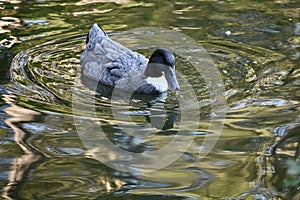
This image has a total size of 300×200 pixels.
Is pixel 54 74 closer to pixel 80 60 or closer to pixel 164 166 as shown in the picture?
pixel 80 60

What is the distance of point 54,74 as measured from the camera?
24.5 ft

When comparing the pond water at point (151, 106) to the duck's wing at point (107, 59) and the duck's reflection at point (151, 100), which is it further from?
the duck's wing at point (107, 59)

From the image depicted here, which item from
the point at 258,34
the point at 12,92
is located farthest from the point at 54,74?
the point at 258,34

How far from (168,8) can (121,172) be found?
17.7 ft

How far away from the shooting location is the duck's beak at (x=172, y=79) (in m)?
7.23

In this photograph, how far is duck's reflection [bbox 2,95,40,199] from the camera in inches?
201

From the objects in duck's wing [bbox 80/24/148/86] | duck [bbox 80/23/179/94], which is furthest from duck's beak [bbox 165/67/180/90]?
duck's wing [bbox 80/24/148/86]

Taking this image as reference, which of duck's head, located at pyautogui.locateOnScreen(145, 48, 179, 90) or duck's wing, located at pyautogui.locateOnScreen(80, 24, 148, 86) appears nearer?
duck's head, located at pyautogui.locateOnScreen(145, 48, 179, 90)

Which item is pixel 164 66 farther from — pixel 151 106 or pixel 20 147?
pixel 20 147

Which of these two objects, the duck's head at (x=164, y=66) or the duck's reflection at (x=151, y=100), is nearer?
the duck's reflection at (x=151, y=100)

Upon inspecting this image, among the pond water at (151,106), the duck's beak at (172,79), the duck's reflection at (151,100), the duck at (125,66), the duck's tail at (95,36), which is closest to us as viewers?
the pond water at (151,106)

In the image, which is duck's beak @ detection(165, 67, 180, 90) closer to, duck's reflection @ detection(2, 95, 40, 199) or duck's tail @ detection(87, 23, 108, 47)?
duck's tail @ detection(87, 23, 108, 47)

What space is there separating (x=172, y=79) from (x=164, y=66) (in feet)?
0.76

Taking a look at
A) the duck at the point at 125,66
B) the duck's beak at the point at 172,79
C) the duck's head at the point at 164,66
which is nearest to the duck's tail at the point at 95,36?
the duck at the point at 125,66
